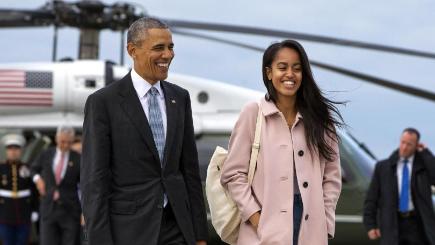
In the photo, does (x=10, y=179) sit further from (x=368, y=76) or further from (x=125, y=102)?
(x=125, y=102)

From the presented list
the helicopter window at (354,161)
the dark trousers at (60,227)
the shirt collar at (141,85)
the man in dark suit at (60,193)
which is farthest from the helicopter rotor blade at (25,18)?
the shirt collar at (141,85)

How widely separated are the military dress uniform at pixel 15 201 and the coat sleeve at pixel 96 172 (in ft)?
23.3

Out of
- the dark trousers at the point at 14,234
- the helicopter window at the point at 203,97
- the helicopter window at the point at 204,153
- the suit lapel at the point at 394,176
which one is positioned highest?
the suit lapel at the point at 394,176

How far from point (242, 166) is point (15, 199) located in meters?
7.31

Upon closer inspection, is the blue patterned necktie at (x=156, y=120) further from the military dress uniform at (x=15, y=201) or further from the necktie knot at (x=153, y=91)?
the military dress uniform at (x=15, y=201)

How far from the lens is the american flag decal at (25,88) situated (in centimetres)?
1316

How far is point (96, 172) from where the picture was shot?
3766 millimetres

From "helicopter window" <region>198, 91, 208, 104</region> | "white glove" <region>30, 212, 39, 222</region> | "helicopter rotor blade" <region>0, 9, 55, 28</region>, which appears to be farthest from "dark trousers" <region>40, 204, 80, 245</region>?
"helicopter rotor blade" <region>0, 9, 55, 28</region>

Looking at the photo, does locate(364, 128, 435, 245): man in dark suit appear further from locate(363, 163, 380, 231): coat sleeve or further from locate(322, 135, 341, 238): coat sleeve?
locate(322, 135, 341, 238): coat sleeve

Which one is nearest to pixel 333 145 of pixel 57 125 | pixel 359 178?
pixel 359 178

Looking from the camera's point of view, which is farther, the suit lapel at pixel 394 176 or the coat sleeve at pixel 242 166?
the suit lapel at pixel 394 176

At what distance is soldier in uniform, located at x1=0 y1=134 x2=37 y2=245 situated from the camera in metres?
10.7

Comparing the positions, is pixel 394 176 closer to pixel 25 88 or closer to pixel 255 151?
pixel 255 151

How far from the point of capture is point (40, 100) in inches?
520
